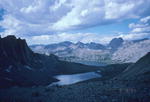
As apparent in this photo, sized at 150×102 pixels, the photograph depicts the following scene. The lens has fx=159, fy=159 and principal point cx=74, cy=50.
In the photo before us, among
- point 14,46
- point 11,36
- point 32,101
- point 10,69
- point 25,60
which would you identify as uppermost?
point 11,36

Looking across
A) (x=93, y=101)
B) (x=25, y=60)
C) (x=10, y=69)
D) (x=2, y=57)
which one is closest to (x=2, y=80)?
(x=10, y=69)

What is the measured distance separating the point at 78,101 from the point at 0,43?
14916 cm

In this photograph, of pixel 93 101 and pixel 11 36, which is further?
pixel 11 36

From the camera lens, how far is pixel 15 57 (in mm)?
160750

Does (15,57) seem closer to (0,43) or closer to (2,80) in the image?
(0,43)

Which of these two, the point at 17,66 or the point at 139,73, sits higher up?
the point at 17,66

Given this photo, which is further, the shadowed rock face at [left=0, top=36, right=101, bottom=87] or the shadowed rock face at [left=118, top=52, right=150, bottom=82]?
the shadowed rock face at [left=0, top=36, right=101, bottom=87]

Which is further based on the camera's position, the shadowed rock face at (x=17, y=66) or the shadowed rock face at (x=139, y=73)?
the shadowed rock face at (x=17, y=66)

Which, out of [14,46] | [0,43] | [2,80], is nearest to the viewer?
[2,80]

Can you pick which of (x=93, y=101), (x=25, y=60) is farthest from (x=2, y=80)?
(x=93, y=101)

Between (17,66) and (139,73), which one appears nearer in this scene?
(139,73)

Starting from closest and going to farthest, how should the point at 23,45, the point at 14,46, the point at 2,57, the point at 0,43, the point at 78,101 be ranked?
the point at 78,101 < the point at 2,57 < the point at 0,43 < the point at 14,46 < the point at 23,45

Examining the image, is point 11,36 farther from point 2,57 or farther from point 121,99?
point 121,99

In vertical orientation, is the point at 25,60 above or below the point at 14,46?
below
